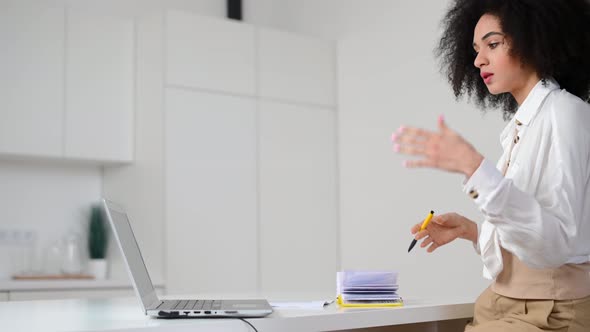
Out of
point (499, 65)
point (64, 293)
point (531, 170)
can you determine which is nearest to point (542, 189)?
point (531, 170)

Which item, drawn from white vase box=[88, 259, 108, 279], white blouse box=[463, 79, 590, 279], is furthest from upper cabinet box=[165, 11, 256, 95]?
white blouse box=[463, 79, 590, 279]

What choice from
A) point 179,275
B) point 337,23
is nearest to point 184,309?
point 179,275

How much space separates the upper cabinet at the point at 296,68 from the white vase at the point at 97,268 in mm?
1402

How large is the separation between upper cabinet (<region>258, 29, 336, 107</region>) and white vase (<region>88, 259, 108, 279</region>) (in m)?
1.40

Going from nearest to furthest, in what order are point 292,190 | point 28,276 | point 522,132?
point 522,132 < point 28,276 < point 292,190

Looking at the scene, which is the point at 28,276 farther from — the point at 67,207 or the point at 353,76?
the point at 353,76

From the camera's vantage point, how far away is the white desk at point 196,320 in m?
1.43

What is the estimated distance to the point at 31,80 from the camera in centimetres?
423

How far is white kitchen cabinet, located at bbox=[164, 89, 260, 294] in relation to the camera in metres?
4.43

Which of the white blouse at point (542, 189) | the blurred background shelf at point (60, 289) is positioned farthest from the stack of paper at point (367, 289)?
the blurred background shelf at point (60, 289)

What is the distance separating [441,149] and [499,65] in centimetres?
45

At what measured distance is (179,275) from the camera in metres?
4.39

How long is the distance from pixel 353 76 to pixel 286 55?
1.51 feet

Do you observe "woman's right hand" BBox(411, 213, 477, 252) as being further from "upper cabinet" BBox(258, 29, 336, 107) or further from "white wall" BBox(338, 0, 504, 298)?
"upper cabinet" BBox(258, 29, 336, 107)
